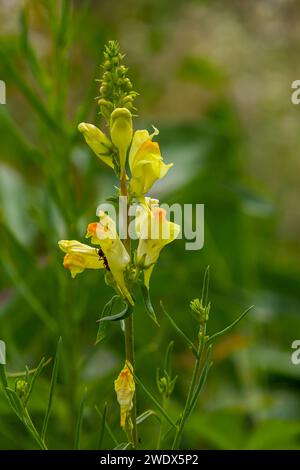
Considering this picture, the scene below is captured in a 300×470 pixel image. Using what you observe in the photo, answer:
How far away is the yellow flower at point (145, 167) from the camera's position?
361mm

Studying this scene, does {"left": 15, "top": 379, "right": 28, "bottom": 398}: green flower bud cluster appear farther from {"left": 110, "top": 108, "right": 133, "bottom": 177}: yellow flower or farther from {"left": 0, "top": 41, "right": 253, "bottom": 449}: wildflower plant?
{"left": 110, "top": 108, "right": 133, "bottom": 177}: yellow flower

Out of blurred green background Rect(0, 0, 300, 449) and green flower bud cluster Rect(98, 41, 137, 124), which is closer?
green flower bud cluster Rect(98, 41, 137, 124)

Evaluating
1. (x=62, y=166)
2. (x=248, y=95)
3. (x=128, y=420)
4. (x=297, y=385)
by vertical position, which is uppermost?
(x=248, y=95)

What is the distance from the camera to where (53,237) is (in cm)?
65

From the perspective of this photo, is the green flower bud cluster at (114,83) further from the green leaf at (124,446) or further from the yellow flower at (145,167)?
the green leaf at (124,446)

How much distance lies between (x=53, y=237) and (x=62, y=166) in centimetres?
6

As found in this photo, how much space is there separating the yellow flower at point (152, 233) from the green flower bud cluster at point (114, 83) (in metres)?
0.05

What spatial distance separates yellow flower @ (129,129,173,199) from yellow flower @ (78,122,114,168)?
0.5 inches

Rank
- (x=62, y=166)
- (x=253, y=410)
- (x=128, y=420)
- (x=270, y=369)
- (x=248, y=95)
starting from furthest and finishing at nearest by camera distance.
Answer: (x=248, y=95) < (x=270, y=369) < (x=253, y=410) < (x=62, y=166) < (x=128, y=420)

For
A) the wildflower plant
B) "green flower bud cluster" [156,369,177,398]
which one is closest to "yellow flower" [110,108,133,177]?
the wildflower plant

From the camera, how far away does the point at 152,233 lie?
357 mm

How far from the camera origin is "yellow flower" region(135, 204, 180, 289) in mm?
355
